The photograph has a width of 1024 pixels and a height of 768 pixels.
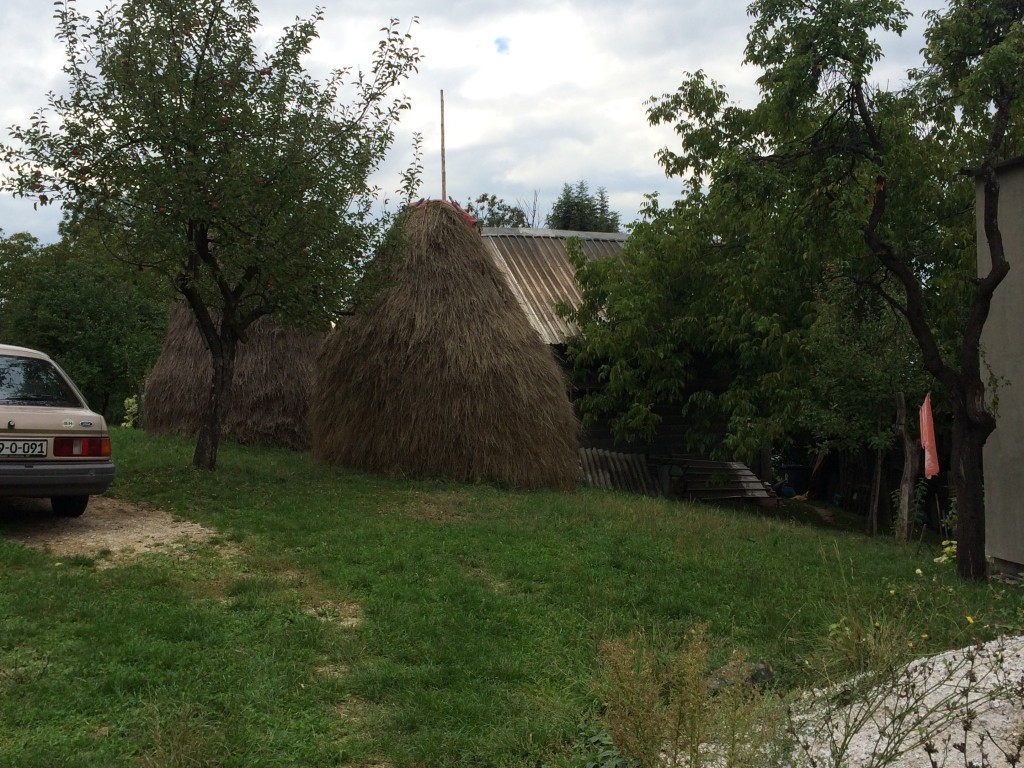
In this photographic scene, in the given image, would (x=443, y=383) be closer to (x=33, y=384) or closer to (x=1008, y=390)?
(x=33, y=384)

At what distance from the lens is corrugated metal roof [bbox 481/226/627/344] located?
56.1 feet

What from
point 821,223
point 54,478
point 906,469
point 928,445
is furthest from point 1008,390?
point 54,478

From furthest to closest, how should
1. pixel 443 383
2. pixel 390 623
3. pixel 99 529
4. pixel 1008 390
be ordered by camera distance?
pixel 443 383
pixel 1008 390
pixel 99 529
pixel 390 623

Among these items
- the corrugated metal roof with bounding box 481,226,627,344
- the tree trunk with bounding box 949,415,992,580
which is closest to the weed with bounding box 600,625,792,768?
the tree trunk with bounding box 949,415,992,580

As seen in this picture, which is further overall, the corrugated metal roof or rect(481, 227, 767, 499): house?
the corrugated metal roof

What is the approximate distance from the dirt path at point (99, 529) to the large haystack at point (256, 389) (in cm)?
726

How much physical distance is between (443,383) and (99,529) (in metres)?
5.29

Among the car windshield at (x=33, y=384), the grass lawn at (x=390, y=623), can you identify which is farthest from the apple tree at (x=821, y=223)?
the car windshield at (x=33, y=384)

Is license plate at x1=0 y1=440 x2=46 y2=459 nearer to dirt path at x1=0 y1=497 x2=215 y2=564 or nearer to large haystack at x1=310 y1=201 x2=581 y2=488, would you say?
dirt path at x1=0 y1=497 x2=215 y2=564

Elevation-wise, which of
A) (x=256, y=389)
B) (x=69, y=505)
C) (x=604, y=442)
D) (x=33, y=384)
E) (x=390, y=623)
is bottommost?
(x=390, y=623)

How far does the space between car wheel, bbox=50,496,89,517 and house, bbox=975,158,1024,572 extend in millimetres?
8228

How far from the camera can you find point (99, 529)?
781 cm

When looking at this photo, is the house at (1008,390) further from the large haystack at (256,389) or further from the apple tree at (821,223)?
the large haystack at (256,389)

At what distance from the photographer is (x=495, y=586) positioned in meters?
6.74
